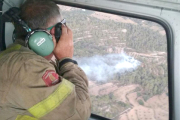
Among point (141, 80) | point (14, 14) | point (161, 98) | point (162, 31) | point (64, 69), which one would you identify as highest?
point (14, 14)

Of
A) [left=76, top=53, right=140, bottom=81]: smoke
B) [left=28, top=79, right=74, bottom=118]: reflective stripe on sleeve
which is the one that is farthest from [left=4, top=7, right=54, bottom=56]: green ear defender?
[left=76, top=53, right=140, bottom=81]: smoke

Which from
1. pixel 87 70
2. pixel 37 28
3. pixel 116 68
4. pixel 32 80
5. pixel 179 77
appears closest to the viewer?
pixel 32 80

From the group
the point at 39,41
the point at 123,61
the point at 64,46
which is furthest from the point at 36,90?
the point at 123,61

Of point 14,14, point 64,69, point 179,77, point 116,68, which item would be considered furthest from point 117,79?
point 14,14

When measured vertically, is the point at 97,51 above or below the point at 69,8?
below

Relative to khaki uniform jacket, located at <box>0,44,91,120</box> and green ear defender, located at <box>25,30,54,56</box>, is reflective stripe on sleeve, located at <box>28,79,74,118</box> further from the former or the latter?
green ear defender, located at <box>25,30,54,56</box>

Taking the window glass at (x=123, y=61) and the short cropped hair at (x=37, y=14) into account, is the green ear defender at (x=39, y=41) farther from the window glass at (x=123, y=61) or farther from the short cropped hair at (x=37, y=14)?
the window glass at (x=123, y=61)

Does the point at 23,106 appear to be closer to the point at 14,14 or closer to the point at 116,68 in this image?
the point at 14,14

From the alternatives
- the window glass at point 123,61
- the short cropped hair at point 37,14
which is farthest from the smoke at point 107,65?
the short cropped hair at point 37,14

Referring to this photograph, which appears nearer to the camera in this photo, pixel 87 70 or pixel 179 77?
pixel 179 77

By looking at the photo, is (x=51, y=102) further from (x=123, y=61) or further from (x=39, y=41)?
(x=123, y=61)
